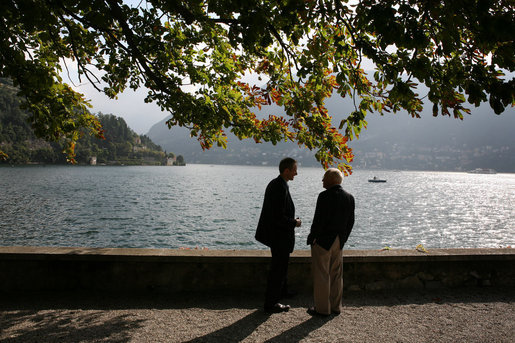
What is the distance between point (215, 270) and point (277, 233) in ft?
4.29

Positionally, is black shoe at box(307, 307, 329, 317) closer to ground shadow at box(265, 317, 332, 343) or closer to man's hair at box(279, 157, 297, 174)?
ground shadow at box(265, 317, 332, 343)

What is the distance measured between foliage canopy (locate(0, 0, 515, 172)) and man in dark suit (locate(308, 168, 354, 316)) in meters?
0.93

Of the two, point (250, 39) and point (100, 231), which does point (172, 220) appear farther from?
point (250, 39)

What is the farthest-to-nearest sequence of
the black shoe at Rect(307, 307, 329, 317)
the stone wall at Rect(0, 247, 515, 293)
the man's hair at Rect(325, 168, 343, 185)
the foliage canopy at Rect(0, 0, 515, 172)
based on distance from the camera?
the stone wall at Rect(0, 247, 515, 293)
the man's hair at Rect(325, 168, 343, 185)
the black shoe at Rect(307, 307, 329, 317)
the foliage canopy at Rect(0, 0, 515, 172)

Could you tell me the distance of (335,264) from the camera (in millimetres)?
4812

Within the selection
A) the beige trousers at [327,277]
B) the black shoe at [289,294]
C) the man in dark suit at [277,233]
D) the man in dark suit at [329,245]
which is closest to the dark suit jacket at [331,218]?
the man in dark suit at [329,245]

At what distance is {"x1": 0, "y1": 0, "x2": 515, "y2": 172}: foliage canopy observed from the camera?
3.23 meters

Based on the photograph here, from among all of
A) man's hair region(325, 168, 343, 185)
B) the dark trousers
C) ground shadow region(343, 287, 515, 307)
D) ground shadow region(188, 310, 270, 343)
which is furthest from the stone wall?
man's hair region(325, 168, 343, 185)

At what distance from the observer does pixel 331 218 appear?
473cm

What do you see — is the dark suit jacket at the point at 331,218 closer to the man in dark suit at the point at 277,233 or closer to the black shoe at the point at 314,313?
the man in dark suit at the point at 277,233

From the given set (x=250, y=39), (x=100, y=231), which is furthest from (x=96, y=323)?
(x=100, y=231)

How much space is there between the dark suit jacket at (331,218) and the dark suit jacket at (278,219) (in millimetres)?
363

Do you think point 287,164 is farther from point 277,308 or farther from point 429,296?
point 429,296

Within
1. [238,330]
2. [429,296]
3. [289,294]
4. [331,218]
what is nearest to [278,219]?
[331,218]
